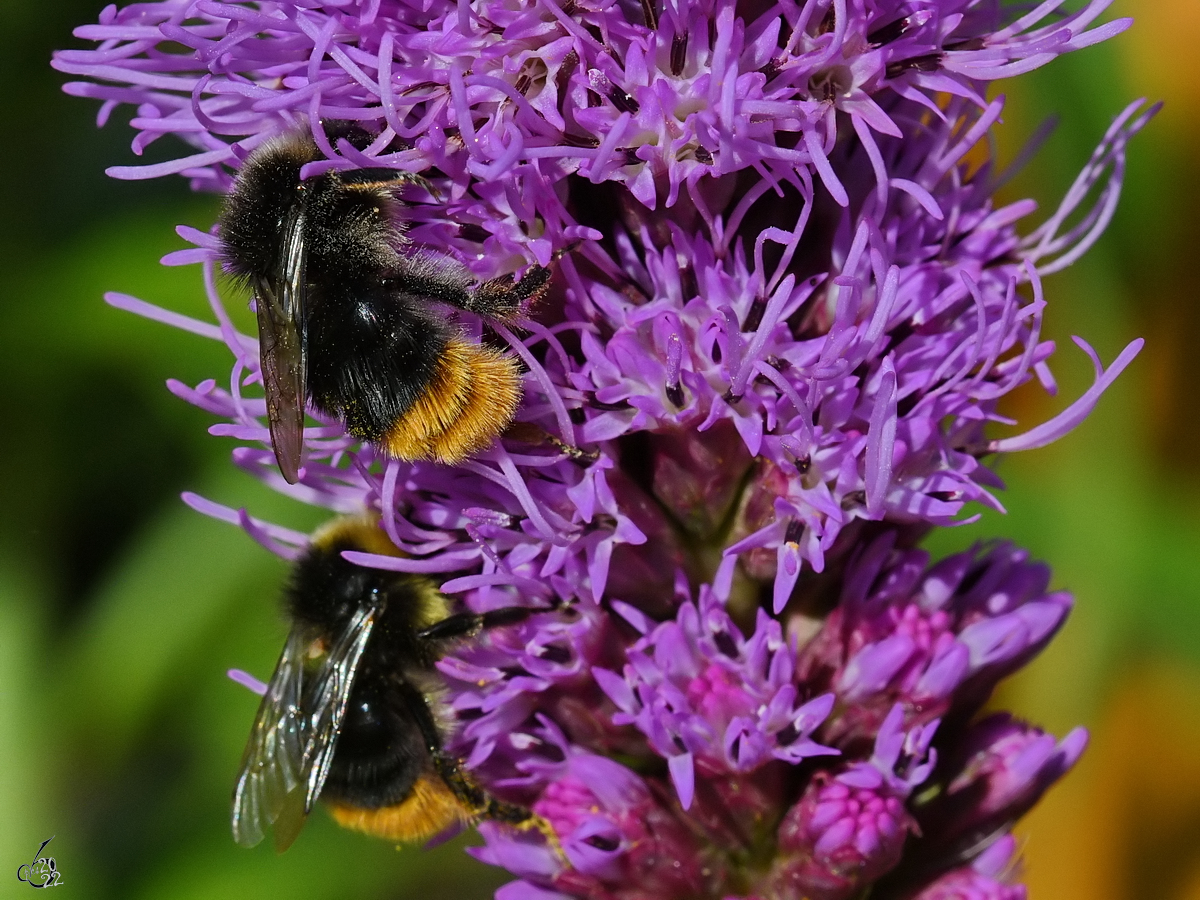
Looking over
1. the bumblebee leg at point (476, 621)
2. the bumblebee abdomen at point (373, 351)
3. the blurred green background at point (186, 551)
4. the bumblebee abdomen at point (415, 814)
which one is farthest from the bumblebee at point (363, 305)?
the blurred green background at point (186, 551)

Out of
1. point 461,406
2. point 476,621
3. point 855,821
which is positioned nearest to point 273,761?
point 476,621

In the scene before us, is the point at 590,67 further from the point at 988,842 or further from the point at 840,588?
the point at 988,842

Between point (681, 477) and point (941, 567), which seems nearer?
point (681, 477)

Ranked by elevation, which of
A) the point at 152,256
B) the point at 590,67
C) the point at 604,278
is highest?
the point at 590,67

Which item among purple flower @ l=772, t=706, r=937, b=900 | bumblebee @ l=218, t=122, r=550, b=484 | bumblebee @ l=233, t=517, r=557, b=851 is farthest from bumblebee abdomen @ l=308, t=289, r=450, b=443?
purple flower @ l=772, t=706, r=937, b=900

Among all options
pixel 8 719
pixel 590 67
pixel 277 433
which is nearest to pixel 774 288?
pixel 590 67

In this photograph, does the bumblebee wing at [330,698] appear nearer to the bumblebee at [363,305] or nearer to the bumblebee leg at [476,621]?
the bumblebee leg at [476,621]

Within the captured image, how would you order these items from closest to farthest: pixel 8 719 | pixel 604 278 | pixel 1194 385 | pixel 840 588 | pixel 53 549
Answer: pixel 604 278 → pixel 840 588 → pixel 8 719 → pixel 53 549 → pixel 1194 385
